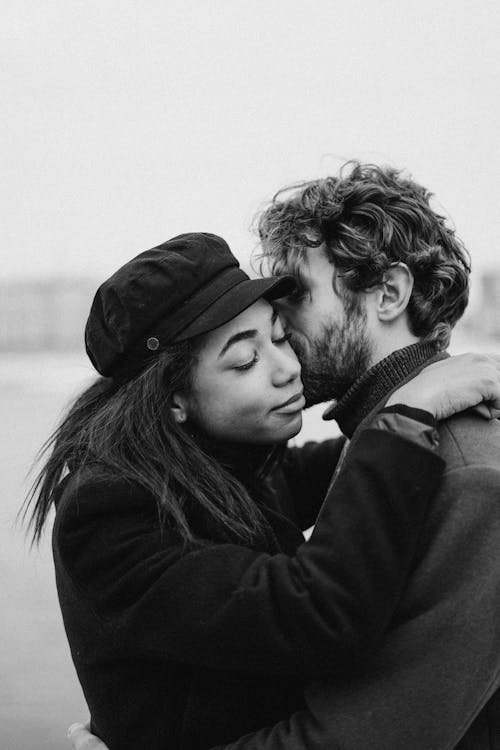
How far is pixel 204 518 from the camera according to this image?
5.96 ft

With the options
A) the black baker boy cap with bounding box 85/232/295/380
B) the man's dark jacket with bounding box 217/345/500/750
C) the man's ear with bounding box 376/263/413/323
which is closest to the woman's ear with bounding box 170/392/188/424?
the black baker boy cap with bounding box 85/232/295/380

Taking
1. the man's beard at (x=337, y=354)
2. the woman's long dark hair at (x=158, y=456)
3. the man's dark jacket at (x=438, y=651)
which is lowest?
the man's dark jacket at (x=438, y=651)

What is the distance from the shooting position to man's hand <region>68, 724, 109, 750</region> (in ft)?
6.17

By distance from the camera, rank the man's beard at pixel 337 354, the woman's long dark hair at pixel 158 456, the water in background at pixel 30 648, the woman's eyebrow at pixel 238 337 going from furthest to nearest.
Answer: the water in background at pixel 30 648, the man's beard at pixel 337 354, the woman's eyebrow at pixel 238 337, the woman's long dark hair at pixel 158 456

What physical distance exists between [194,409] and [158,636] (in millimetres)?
573

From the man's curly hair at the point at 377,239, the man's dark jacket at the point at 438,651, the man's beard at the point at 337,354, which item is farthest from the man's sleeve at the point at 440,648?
the man's curly hair at the point at 377,239

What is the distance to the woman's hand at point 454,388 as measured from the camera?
5.37 ft

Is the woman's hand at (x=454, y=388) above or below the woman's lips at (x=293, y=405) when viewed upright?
above

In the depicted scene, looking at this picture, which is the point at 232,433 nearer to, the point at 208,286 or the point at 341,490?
the point at 208,286

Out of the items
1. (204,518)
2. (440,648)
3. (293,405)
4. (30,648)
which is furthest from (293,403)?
(30,648)

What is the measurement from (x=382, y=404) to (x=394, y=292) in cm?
37

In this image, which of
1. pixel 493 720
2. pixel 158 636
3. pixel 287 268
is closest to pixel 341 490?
pixel 158 636

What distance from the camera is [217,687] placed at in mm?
1692

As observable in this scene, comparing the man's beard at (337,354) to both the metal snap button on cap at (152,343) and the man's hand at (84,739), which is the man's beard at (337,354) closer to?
the metal snap button on cap at (152,343)
